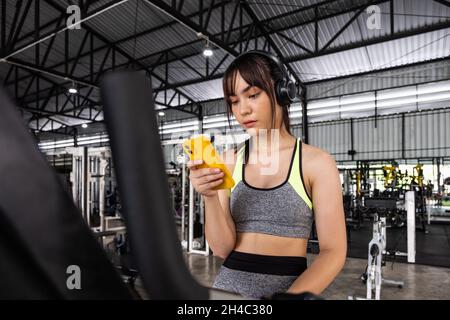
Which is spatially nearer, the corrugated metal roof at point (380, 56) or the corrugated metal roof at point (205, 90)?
the corrugated metal roof at point (380, 56)

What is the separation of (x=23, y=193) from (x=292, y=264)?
0.74 m

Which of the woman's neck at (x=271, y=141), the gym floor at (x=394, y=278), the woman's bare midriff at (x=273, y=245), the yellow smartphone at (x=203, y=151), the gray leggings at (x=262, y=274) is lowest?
the gym floor at (x=394, y=278)

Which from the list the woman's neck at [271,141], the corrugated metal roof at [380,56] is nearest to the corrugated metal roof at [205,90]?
the corrugated metal roof at [380,56]

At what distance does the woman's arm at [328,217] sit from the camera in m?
0.77

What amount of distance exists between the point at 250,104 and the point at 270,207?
0.98ft

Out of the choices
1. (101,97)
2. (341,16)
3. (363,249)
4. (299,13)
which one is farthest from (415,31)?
(101,97)

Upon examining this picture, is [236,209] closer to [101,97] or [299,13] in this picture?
[101,97]

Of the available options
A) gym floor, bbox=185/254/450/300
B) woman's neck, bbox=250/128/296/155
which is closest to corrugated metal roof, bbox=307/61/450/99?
gym floor, bbox=185/254/450/300

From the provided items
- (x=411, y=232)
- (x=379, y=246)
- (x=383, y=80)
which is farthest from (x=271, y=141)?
(x=383, y=80)

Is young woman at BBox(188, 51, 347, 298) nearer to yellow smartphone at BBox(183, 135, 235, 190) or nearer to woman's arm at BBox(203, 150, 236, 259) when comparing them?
woman's arm at BBox(203, 150, 236, 259)

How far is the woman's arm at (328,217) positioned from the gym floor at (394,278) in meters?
3.18

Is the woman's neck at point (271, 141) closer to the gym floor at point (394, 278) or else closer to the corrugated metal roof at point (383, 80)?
the gym floor at point (394, 278)

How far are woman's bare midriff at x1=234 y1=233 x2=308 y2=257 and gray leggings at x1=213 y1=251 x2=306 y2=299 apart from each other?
0.02 metres

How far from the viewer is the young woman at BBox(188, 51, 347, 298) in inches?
32.8
